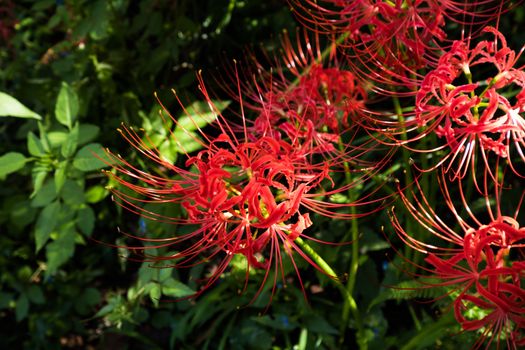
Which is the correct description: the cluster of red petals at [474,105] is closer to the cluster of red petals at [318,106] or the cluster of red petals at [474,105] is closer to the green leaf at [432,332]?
the cluster of red petals at [318,106]

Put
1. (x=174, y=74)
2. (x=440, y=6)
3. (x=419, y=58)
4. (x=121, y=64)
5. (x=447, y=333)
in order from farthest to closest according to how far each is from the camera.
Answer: (x=174, y=74)
(x=121, y=64)
(x=447, y=333)
(x=440, y=6)
(x=419, y=58)

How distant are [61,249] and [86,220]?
133 millimetres

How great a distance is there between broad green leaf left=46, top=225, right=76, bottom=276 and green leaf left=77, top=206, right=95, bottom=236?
68 millimetres

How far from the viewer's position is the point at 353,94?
1624 mm

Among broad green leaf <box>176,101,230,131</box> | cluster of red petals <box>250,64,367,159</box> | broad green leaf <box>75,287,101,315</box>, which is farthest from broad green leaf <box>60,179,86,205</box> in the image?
broad green leaf <box>75,287,101,315</box>

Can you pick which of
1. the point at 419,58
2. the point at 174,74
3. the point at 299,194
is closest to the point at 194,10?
the point at 174,74

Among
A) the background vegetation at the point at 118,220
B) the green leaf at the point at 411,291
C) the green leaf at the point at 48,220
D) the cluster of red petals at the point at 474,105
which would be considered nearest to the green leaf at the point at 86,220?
the background vegetation at the point at 118,220

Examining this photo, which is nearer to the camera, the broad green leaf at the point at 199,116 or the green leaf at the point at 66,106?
the broad green leaf at the point at 199,116

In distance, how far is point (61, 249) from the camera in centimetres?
181

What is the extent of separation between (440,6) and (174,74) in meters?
1.26

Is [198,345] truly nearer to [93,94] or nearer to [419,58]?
[93,94]

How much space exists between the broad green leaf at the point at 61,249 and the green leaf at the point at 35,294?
0.45m

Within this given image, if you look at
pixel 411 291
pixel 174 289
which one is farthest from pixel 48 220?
pixel 411 291

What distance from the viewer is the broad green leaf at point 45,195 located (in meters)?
1.68
